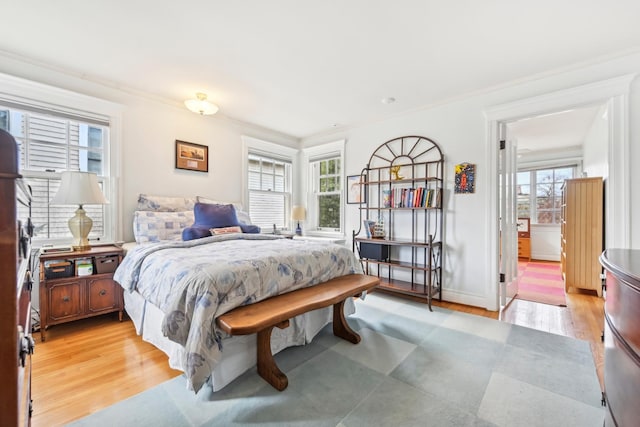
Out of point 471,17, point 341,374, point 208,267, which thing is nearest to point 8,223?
point 208,267

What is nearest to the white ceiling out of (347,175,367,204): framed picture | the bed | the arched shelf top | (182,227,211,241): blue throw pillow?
the arched shelf top

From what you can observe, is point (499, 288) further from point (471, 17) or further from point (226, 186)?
point (226, 186)

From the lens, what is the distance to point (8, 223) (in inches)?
Answer: 23.0

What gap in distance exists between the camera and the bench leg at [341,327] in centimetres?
225

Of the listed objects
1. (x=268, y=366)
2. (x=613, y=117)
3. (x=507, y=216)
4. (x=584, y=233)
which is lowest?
(x=268, y=366)

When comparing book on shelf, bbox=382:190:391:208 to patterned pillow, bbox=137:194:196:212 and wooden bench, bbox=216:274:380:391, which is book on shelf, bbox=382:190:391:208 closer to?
wooden bench, bbox=216:274:380:391

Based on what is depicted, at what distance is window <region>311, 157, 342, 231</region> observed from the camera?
462 centimetres

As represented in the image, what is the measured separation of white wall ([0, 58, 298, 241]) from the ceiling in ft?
0.45

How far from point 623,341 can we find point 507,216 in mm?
2655

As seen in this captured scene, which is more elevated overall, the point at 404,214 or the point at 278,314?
the point at 404,214

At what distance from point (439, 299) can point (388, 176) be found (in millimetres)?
1673

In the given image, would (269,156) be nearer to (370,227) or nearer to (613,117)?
(370,227)

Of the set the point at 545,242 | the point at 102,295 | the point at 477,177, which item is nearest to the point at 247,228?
the point at 102,295

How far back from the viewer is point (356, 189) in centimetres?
420
